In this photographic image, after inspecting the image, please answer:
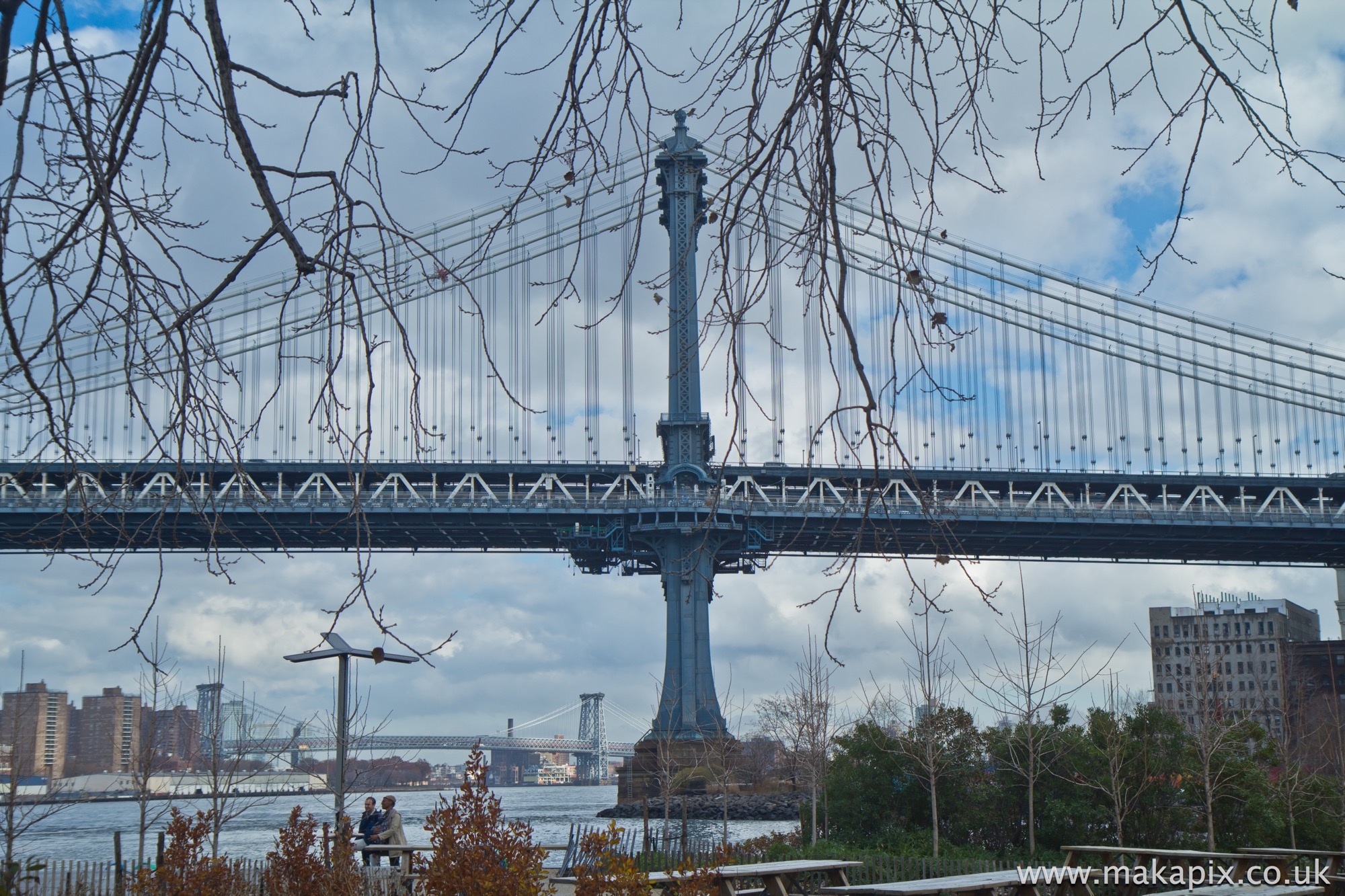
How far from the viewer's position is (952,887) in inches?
294

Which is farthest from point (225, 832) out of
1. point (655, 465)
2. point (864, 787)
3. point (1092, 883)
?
point (1092, 883)

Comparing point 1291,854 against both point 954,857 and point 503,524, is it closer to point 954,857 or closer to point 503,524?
point 954,857

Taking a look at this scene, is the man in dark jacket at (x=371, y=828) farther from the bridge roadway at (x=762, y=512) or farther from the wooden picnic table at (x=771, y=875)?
the bridge roadway at (x=762, y=512)

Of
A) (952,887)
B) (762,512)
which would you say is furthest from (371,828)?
(762,512)

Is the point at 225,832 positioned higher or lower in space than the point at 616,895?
lower

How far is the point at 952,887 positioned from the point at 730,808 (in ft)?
111

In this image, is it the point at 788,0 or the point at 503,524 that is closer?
the point at 788,0

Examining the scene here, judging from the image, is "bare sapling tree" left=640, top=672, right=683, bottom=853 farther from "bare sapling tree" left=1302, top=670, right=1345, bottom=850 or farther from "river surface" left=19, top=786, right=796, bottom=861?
"bare sapling tree" left=1302, top=670, right=1345, bottom=850

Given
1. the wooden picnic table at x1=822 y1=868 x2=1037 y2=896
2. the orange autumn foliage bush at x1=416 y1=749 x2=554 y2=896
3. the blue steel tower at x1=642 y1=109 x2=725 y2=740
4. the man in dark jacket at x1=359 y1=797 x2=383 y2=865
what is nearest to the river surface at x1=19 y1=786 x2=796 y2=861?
the man in dark jacket at x1=359 y1=797 x2=383 y2=865

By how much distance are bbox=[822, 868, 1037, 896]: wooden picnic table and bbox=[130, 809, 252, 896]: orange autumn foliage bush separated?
3432mm

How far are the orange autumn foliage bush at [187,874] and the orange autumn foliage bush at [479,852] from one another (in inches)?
62.3

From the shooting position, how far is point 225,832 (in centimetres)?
4769

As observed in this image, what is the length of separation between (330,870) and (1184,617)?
61.0 metres

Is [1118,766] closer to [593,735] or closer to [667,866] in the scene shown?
[667,866]
